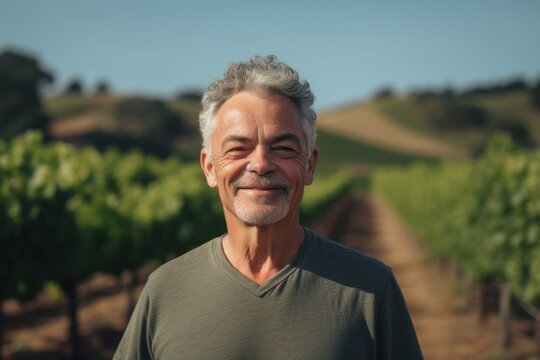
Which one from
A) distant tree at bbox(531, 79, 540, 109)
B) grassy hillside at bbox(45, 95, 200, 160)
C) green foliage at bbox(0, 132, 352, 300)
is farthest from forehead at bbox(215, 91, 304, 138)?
distant tree at bbox(531, 79, 540, 109)

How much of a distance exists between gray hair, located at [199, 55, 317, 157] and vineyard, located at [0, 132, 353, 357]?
7831 millimetres

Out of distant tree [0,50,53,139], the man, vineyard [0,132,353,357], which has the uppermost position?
the man

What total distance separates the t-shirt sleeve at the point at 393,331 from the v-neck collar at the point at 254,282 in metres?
0.35

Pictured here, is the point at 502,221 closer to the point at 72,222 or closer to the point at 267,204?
the point at 72,222

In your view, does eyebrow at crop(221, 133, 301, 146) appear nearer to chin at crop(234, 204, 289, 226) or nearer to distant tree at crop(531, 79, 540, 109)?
chin at crop(234, 204, 289, 226)

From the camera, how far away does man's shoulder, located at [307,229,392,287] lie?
2348 millimetres

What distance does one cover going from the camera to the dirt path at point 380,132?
9019 centimetres

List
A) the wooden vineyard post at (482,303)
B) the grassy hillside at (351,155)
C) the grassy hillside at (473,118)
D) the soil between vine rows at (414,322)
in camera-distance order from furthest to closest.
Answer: the grassy hillside at (351,155), the grassy hillside at (473,118), the wooden vineyard post at (482,303), the soil between vine rows at (414,322)

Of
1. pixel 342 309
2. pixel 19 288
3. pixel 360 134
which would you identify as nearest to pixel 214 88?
pixel 342 309

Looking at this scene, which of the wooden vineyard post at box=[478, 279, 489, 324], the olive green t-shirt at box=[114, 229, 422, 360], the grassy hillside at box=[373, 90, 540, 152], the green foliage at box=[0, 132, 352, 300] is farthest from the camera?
the grassy hillside at box=[373, 90, 540, 152]

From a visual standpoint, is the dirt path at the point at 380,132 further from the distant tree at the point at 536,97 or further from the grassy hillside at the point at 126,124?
the grassy hillside at the point at 126,124

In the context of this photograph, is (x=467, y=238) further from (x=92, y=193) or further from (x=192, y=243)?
(x=92, y=193)

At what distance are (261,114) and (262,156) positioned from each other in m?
0.16

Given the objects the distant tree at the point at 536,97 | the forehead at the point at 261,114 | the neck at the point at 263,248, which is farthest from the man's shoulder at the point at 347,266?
the distant tree at the point at 536,97
